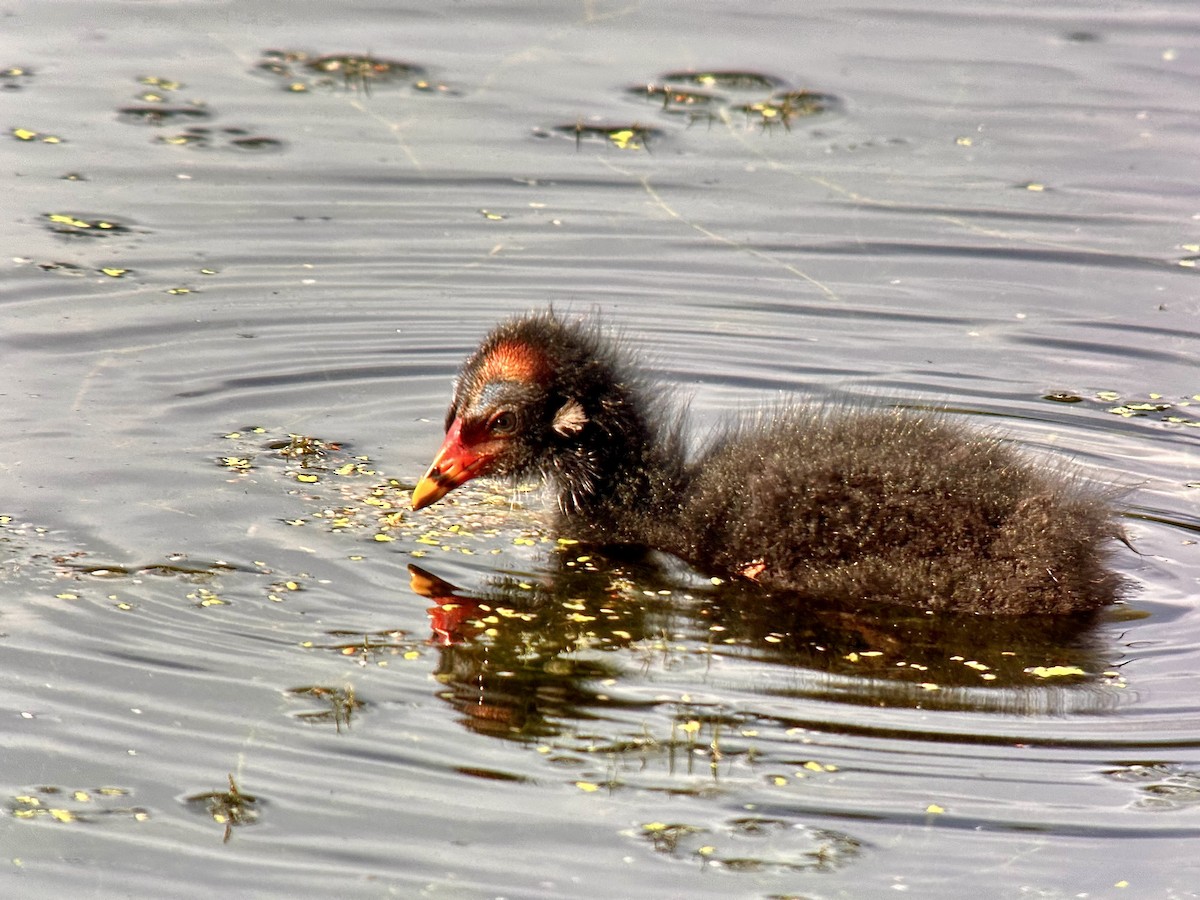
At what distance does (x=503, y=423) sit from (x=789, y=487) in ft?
4.13

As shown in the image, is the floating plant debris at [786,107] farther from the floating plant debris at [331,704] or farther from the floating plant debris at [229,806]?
the floating plant debris at [229,806]

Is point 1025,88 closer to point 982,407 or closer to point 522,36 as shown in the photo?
point 522,36

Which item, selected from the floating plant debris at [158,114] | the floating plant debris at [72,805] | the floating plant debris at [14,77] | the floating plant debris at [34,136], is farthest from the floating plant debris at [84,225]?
the floating plant debris at [72,805]

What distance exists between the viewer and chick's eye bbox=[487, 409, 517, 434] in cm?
759

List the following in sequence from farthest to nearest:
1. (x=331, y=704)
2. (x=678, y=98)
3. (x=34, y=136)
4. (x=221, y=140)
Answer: (x=678, y=98) → (x=221, y=140) → (x=34, y=136) → (x=331, y=704)

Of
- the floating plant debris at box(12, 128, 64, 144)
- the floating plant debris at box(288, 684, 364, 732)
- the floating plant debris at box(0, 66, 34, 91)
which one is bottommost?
the floating plant debris at box(288, 684, 364, 732)

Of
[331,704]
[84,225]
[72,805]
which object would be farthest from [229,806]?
[84,225]

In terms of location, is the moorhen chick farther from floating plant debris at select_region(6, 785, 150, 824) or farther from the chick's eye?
floating plant debris at select_region(6, 785, 150, 824)

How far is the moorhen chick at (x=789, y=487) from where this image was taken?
6793mm

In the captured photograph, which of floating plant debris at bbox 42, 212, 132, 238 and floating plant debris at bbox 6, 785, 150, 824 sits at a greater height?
floating plant debris at bbox 42, 212, 132, 238

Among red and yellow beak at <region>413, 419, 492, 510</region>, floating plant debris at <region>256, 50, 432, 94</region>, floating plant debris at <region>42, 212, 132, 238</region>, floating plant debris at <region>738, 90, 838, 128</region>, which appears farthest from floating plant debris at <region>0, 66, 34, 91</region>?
red and yellow beak at <region>413, 419, 492, 510</region>

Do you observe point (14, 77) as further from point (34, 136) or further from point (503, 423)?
point (503, 423)

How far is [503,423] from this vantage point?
7.62 m

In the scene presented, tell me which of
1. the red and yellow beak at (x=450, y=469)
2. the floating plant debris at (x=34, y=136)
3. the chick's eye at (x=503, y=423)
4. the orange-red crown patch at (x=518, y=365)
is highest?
the floating plant debris at (x=34, y=136)
